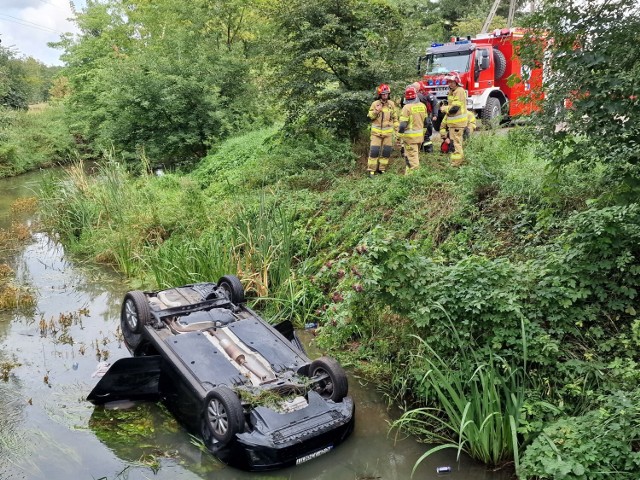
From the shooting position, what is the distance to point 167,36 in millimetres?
18625

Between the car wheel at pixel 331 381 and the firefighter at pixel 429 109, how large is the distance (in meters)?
7.03

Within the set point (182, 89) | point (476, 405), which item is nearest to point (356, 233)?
point (476, 405)

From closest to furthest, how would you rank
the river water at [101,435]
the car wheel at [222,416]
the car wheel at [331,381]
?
the car wheel at [222,416] → the river water at [101,435] → the car wheel at [331,381]

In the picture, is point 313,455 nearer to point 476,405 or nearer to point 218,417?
point 218,417

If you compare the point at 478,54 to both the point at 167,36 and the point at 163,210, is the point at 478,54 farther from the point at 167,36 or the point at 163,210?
the point at 167,36

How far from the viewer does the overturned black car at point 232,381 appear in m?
4.52

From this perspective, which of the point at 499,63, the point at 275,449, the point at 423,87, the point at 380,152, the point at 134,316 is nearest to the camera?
the point at 275,449

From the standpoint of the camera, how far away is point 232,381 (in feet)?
16.6

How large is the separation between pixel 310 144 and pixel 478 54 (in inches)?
211

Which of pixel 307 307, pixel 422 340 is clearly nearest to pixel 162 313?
pixel 307 307

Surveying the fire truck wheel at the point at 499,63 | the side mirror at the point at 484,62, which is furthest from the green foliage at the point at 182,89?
the fire truck wheel at the point at 499,63

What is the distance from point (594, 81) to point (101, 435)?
18.7 ft

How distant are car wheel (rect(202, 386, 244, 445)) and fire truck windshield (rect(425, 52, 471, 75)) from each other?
11.3m

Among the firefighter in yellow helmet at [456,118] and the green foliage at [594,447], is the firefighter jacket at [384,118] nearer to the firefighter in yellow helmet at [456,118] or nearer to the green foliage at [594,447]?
the firefighter in yellow helmet at [456,118]
